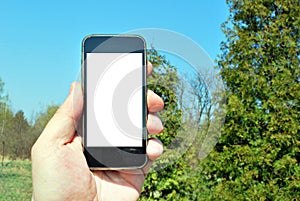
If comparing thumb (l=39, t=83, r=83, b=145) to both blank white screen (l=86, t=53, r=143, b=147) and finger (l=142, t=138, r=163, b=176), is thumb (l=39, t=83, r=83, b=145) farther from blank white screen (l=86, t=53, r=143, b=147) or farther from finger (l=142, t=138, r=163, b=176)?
finger (l=142, t=138, r=163, b=176)

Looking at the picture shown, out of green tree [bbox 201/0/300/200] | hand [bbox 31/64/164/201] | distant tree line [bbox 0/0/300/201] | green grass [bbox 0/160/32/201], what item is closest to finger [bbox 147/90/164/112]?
hand [bbox 31/64/164/201]

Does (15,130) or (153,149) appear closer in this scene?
(153,149)

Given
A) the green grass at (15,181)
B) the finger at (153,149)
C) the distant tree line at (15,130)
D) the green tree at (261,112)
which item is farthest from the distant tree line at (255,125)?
the distant tree line at (15,130)

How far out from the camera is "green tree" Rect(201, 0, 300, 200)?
3074mm

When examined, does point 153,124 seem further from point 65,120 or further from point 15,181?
point 15,181

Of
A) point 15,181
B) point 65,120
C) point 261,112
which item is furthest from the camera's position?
point 15,181

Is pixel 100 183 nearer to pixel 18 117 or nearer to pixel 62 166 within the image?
pixel 62 166

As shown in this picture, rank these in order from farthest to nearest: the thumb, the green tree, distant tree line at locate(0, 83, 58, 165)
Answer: distant tree line at locate(0, 83, 58, 165)
the green tree
the thumb

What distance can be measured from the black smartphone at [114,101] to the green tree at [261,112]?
2195 mm

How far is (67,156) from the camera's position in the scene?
967mm

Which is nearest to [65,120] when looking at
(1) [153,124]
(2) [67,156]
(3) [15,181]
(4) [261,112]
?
(2) [67,156]

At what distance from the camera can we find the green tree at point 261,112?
3.07 meters

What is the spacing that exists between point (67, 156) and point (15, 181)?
632cm

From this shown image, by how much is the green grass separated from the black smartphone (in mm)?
5266
